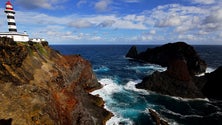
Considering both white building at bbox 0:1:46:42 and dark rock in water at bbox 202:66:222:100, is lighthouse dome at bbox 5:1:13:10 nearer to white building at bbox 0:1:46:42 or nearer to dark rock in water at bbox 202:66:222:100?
white building at bbox 0:1:46:42

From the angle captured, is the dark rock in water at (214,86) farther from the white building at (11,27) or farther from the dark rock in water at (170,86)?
the white building at (11,27)

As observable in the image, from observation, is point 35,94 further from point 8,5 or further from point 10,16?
point 8,5

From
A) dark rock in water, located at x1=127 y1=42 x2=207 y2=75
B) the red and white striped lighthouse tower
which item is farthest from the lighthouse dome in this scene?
dark rock in water, located at x1=127 y1=42 x2=207 y2=75

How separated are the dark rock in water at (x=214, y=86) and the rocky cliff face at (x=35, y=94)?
3124 centimetres

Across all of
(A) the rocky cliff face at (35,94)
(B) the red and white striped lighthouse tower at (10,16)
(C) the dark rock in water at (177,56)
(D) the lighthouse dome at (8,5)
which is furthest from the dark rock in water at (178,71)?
(D) the lighthouse dome at (8,5)

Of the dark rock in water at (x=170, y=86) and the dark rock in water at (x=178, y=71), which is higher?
the dark rock in water at (x=178, y=71)

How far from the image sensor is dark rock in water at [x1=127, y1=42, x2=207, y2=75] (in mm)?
77250

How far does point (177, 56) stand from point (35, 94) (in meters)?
75.6

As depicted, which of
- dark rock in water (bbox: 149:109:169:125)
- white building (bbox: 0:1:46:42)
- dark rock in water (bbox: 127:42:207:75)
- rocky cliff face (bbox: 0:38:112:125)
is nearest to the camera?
rocky cliff face (bbox: 0:38:112:125)

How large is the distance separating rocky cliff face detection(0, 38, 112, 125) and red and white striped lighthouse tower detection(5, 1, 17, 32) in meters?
5.05

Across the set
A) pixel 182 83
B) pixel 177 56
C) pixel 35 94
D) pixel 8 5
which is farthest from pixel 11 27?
pixel 177 56

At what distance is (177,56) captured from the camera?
87.8 m

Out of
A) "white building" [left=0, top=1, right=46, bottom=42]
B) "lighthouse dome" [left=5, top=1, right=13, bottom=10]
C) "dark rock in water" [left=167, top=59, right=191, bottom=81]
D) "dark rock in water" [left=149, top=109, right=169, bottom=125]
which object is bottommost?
"dark rock in water" [left=149, top=109, right=169, bottom=125]

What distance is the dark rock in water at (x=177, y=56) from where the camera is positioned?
7725 centimetres
